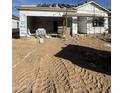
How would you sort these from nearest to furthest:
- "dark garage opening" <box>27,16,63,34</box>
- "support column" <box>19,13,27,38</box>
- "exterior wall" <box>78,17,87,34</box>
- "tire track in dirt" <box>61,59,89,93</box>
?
"tire track in dirt" <box>61,59,89,93</box> → "support column" <box>19,13,27,38</box> → "exterior wall" <box>78,17,87,34</box> → "dark garage opening" <box>27,16,63,34</box>

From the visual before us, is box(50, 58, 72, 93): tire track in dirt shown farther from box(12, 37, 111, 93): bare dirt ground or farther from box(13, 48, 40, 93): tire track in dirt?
box(13, 48, 40, 93): tire track in dirt

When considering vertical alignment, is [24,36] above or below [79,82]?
above

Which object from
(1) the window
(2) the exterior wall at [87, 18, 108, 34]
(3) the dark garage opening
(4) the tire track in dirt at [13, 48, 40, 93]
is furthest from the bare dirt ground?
(3) the dark garage opening

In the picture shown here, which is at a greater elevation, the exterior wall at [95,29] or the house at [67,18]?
the house at [67,18]

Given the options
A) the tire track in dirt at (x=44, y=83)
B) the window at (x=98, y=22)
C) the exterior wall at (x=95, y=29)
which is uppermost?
the window at (x=98, y=22)

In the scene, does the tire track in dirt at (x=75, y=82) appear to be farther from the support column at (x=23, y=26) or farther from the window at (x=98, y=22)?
the window at (x=98, y=22)

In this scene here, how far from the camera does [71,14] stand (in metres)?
17.1

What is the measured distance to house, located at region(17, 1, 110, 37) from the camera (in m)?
16.1

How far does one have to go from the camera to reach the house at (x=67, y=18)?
16.1 meters

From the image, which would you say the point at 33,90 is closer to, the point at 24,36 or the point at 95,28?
the point at 24,36

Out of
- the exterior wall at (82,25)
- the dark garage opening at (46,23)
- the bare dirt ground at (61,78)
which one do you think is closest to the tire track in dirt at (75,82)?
the bare dirt ground at (61,78)

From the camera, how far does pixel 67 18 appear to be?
1764cm
